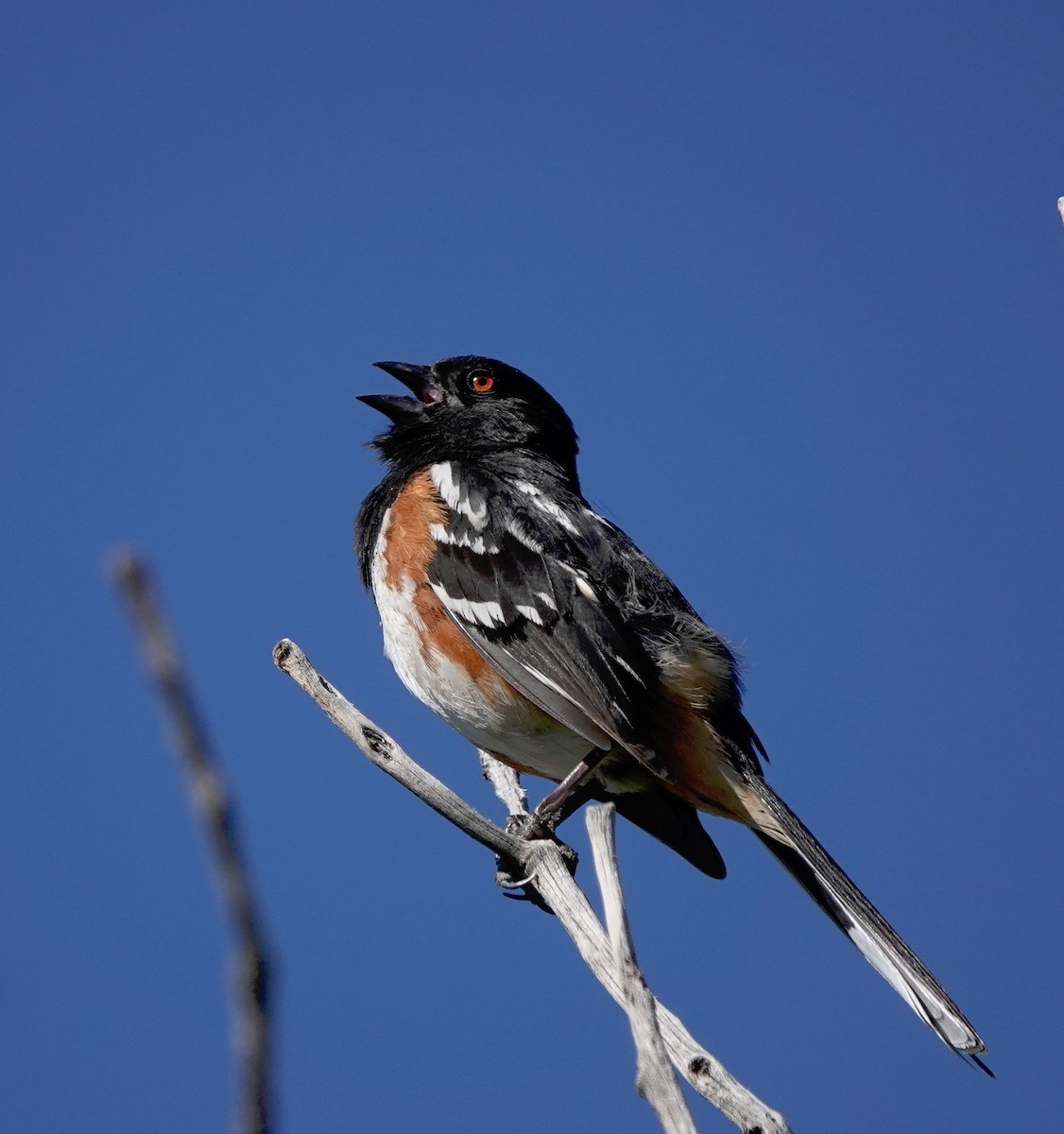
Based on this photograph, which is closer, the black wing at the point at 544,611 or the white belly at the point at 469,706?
the black wing at the point at 544,611

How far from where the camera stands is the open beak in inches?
200

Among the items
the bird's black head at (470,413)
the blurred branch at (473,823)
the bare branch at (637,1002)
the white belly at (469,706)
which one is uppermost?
the bird's black head at (470,413)

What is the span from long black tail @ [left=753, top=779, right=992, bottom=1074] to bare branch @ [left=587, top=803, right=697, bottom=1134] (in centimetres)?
136

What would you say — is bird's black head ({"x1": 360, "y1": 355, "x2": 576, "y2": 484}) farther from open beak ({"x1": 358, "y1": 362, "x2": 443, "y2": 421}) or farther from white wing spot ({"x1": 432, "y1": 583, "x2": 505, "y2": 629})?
white wing spot ({"x1": 432, "y1": 583, "x2": 505, "y2": 629})

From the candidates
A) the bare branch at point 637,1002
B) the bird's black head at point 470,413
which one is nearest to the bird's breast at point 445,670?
the bird's black head at point 470,413

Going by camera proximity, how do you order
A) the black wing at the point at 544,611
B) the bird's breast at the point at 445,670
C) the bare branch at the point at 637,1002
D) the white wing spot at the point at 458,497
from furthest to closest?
the white wing spot at the point at 458,497 → the bird's breast at the point at 445,670 → the black wing at the point at 544,611 → the bare branch at the point at 637,1002

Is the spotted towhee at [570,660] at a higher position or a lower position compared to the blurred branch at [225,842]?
higher

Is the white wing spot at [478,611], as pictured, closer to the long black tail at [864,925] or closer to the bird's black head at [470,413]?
the bird's black head at [470,413]

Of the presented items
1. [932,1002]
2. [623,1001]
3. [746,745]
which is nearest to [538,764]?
[746,745]

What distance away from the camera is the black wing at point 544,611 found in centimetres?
399

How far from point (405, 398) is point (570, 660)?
63.1 inches

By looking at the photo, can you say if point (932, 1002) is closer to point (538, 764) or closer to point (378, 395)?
point (538, 764)

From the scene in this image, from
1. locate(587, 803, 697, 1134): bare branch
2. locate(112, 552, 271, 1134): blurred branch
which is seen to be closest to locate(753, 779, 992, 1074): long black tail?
locate(587, 803, 697, 1134): bare branch

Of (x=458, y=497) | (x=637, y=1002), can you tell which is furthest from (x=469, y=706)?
(x=637, y=1002)
